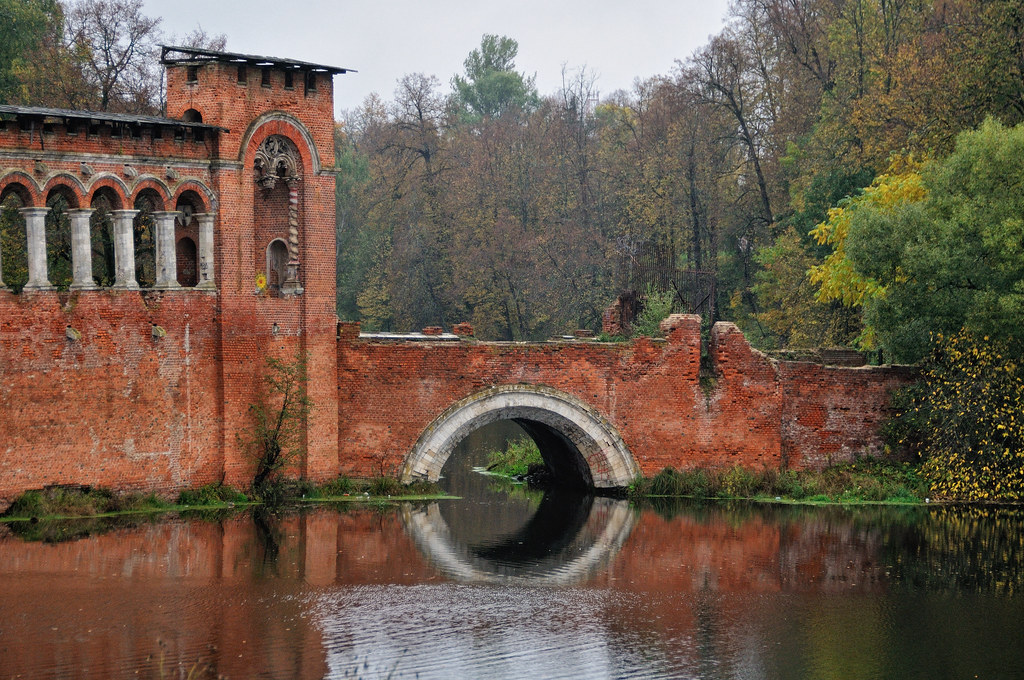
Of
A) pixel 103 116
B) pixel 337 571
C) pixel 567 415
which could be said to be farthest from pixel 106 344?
pixel 567 415

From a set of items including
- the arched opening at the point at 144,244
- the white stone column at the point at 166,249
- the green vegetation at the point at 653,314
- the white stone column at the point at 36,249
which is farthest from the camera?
the arched opening at the point at 144,244

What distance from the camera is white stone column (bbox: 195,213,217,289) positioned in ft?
74.0

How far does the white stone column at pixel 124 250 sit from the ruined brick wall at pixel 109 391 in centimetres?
22

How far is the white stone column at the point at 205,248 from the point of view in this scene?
2256 centimetres

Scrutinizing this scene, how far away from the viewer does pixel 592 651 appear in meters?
15.4

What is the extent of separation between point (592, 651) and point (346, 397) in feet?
30.7

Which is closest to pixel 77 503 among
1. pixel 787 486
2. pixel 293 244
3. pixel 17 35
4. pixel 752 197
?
pixel 293 244

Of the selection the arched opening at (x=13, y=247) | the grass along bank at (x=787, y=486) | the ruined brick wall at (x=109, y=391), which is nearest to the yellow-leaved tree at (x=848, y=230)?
the grass along bank at (x=787, y=486)

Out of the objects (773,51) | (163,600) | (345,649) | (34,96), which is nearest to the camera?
(345,649)

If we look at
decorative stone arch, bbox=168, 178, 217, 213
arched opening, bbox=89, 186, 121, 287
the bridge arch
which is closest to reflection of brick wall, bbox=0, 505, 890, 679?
the bridge arch

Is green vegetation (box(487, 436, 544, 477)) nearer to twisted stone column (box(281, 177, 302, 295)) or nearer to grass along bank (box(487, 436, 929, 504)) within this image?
grass along bank (box(487, 436, 929, 504))

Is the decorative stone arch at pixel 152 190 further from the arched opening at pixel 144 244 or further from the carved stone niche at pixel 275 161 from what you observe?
the arched opening at pixel 144 244

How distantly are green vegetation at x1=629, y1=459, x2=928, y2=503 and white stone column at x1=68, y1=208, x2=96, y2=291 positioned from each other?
32.3 ft

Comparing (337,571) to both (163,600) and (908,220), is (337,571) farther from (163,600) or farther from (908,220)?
(908,220)
